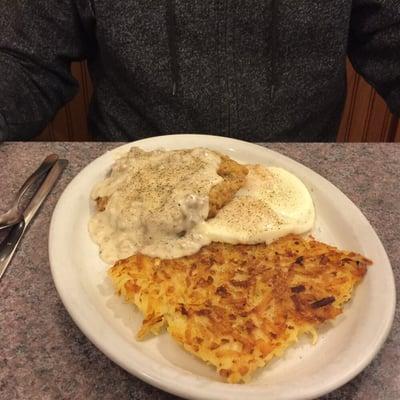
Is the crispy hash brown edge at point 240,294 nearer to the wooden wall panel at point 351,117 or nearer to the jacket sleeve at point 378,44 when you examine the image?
the jacket sleeve at point 378,44

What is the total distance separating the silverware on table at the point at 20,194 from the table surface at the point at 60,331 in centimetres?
4

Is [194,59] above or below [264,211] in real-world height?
above

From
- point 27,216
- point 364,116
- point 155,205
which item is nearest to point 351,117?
point 364,116

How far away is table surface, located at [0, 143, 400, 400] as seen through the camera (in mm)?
875

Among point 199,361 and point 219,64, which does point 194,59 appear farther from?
point 199,361

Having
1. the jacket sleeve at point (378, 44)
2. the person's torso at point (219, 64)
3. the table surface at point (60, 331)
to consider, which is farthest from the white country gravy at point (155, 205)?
the jacket sleeve at point (378, 44)

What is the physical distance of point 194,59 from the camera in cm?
151

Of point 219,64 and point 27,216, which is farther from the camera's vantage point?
point 219,64

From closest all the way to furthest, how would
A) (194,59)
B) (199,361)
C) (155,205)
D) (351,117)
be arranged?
(199,361), (155,205), (194,59), (351,117)

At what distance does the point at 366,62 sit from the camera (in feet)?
5.57

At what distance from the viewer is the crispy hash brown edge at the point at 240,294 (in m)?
0.85

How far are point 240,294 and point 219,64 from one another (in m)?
0.80

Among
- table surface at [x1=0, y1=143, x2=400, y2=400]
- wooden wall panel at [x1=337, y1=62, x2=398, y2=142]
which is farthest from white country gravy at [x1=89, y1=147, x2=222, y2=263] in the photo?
wooden wall panel at [x1=337, y1=62, x2=398, y2=142]

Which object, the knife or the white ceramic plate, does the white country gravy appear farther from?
the knife
